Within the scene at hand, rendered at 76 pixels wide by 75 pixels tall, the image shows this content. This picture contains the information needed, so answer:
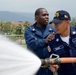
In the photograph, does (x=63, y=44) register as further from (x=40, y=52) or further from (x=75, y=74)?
(x=40, y=52)

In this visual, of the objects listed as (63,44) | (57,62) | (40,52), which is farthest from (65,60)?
(40,52)

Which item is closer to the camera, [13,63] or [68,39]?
[13,63]

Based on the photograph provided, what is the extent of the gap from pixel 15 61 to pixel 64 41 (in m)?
0.86

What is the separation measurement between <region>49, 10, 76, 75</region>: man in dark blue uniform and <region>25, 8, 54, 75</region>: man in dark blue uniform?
3.52 ft

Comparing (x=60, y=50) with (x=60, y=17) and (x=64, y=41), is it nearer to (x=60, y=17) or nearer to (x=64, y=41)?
(x=64, y=41)

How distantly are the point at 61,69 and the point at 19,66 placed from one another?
83 cm

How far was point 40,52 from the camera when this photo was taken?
21.1ft

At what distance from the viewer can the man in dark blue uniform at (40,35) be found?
21.0 feet

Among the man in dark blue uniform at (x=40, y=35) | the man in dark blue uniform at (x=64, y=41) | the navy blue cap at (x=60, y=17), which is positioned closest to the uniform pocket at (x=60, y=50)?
the man in dark blue uniform at (x=64, y=41)

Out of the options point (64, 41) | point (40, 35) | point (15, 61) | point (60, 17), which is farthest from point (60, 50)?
point (40, 35)

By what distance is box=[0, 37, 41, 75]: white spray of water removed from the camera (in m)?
4.71

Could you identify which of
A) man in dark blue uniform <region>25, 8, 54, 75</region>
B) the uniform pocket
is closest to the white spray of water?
the uniform pocket

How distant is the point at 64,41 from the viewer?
5195 mm

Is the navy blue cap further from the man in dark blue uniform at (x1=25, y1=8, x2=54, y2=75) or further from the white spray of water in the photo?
the man in dark blue uniform at (x1=25, y1=8, x2=54, y2=75)
